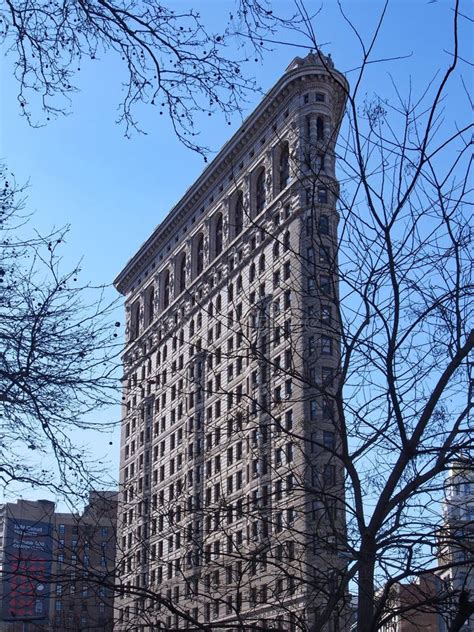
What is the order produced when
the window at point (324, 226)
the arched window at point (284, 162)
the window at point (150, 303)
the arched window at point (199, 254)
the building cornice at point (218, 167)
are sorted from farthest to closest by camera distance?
the window at point (150, 303) → the arched window at point (199, 254) → the building cornice at point (218, 167) → the arched window at point (284, 162) → the window at point (324, 226)

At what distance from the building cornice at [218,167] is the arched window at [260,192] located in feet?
8.15

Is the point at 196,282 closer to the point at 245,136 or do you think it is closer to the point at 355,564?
the point at 245,136

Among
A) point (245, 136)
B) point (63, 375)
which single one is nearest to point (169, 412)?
point (245, 136)

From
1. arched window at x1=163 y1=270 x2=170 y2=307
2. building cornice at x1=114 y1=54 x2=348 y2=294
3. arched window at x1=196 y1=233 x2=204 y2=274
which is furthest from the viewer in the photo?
arched window at x1=163 y1=270 x2=170 y2=307

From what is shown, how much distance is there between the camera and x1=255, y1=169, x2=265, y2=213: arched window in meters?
64.1

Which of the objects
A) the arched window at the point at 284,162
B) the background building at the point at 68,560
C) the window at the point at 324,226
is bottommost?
the background building at the point at 68,560

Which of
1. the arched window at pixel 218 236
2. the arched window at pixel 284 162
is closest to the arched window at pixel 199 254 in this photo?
the arched window at pixel 218 236

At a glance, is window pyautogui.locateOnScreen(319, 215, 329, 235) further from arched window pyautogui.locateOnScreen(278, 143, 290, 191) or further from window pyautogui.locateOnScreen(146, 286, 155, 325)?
window pyautogui.locateOnScreen(146, 286, 155, 325)

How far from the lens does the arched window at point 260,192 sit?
64062 mm

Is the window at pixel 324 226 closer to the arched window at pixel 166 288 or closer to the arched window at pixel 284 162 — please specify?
the arched window at pixel 284 162

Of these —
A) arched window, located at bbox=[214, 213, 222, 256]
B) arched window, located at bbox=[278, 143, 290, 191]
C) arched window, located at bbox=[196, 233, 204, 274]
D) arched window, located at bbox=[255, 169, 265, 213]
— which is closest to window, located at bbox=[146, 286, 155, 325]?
arched window, located at bbox=[196, 233, 204, 274]

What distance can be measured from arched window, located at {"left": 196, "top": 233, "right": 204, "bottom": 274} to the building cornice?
2966 mm

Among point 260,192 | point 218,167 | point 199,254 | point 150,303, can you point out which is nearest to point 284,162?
point 260,192

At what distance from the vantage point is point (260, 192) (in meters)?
64.8
